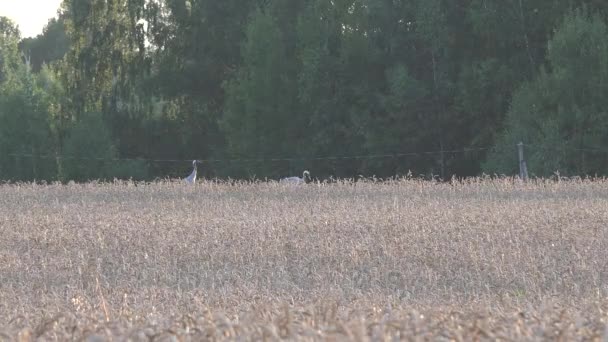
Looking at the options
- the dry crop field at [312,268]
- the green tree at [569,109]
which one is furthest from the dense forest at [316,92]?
the dry crop field at [312,268]

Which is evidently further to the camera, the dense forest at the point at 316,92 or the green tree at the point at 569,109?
the dense forest at the point at 316,92

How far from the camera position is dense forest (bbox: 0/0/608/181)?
129ft

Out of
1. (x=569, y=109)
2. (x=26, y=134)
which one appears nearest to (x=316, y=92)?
(x=569, y=109)

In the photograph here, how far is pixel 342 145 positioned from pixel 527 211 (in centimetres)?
3084

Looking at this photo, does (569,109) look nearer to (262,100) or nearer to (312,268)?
(262,100)

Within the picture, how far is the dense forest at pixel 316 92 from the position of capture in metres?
39.4

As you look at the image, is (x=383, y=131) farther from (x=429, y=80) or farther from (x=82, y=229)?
(x=82, y=229)

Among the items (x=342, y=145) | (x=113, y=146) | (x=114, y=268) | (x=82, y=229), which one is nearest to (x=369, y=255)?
(x=114, y=268)

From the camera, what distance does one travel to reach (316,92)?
47.8 meters

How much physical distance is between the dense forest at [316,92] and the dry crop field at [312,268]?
1863 centimetres

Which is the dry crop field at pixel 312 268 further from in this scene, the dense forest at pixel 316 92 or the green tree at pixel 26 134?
the green tree at pixel 26 134

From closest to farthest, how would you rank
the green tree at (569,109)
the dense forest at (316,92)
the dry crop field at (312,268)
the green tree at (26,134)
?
Answer: the dry crop field at (312,268) < the green tree at (569,109) < the dense forest at (316,92) < the green tree at (26,134)

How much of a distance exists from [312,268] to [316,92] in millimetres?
36408

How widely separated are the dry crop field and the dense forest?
1863 cm
